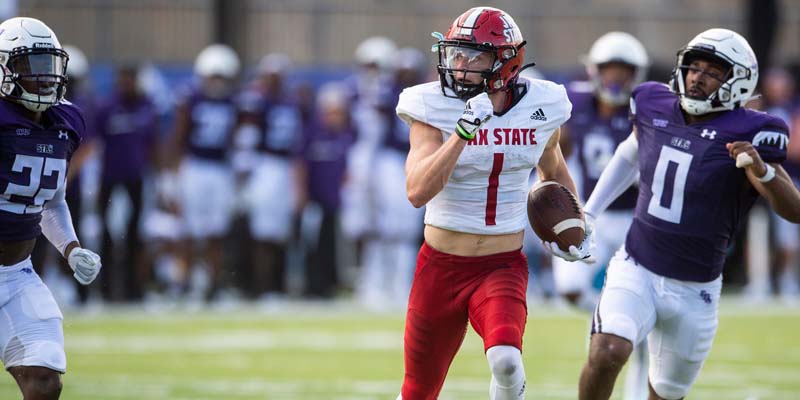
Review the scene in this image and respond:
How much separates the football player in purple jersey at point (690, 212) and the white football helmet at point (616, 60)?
2.10 metres

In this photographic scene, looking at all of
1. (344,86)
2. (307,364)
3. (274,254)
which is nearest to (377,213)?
(274,254)

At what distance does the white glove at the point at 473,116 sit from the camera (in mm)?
4828

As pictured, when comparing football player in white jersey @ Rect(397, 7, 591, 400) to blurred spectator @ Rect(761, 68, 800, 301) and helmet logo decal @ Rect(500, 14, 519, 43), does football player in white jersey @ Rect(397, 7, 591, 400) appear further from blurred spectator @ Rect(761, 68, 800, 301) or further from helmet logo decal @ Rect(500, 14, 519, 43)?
blurred spectator @ Rect(761, 68, 800, 301)

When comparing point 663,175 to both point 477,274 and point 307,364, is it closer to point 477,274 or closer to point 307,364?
point 477,274

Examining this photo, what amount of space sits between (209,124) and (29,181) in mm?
6772

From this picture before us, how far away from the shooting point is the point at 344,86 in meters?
13.8

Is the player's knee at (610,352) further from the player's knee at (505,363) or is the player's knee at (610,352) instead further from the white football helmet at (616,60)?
the white football helmet at (616,60)

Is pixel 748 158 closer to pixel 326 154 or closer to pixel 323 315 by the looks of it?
pixel 323 315

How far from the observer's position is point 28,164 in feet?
17.3

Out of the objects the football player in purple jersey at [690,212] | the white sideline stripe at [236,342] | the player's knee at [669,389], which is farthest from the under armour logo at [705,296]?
the white sideline stripe at [236,342]

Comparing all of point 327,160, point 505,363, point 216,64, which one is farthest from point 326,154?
point 505,363

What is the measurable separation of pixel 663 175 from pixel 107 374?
4.15m

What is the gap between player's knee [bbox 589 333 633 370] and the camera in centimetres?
536

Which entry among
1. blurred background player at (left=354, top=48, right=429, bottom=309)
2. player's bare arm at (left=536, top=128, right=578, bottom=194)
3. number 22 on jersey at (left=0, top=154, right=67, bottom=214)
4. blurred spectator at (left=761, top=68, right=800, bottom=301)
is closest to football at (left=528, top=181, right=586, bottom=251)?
player's bare arm at (left=536, top=128, right=578, bottom=194)
